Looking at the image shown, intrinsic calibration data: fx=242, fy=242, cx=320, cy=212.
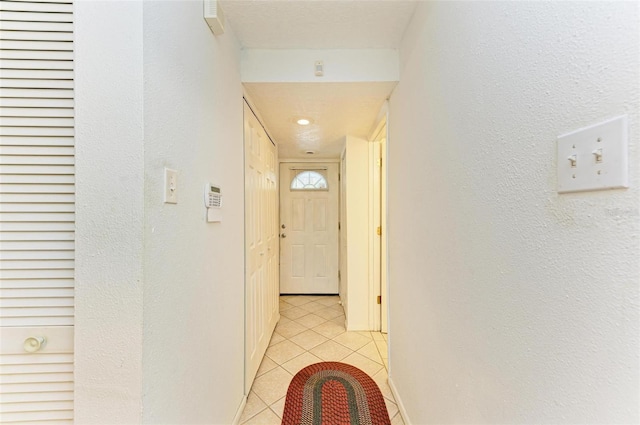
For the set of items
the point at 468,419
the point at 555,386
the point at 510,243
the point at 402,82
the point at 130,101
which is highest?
the point at 402,82

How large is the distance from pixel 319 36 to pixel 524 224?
1.46 metres

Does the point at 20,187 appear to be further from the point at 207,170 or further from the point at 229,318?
the point at 229,318

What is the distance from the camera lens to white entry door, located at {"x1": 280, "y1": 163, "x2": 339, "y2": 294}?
3816 mm

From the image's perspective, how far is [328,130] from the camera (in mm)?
2494

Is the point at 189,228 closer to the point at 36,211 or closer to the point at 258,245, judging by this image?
the point at 36,211

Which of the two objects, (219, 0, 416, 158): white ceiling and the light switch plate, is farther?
(219, 0, 416, 158): white ceiling

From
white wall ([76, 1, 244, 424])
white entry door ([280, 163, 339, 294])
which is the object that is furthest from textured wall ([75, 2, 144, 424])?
white entry door ([280, 163, 339, 294])

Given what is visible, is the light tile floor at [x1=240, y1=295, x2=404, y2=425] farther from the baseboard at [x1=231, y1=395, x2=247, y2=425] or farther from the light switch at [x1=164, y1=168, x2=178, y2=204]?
the light switch at [x1=164, y1=168, x2=178, y2=204]

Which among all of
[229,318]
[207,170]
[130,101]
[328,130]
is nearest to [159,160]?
[130,101]

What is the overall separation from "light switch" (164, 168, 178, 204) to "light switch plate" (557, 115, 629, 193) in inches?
41.6

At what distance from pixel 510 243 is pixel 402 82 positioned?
1.22m

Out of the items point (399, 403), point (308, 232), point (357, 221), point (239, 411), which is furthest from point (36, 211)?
point (308, 232)

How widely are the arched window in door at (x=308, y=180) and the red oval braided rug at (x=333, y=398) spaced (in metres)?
2.49

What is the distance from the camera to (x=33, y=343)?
2.41ft
